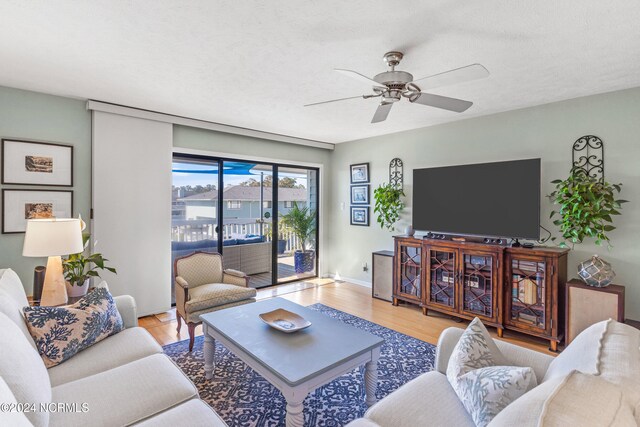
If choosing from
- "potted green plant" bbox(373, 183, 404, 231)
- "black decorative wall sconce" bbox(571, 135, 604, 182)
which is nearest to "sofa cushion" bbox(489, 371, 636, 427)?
"black decorative wall sconce" bbox(571, 135, 604, 182)

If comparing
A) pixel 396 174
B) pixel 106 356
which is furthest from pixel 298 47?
pixel 396 174

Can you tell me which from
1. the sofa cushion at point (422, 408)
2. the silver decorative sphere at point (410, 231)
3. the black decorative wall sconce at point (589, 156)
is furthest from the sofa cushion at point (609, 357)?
the silver decorative sphere at point (410, 231)

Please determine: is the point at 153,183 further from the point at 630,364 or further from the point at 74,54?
the point at 630,364

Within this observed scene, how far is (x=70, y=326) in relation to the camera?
74.0 inches

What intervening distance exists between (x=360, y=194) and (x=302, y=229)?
45.6 inches

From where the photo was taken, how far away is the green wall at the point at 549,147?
9.63ft

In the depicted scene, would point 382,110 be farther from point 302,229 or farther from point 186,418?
point 302,229

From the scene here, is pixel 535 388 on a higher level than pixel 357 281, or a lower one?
higher

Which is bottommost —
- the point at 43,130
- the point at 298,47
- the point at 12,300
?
the point at 12,300

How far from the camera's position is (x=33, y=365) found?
1.38 meters

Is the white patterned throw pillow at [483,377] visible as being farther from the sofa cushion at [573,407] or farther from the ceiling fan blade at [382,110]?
the ceiling fan blade at [382,110]

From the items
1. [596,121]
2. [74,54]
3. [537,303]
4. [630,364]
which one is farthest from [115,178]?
[596,121]

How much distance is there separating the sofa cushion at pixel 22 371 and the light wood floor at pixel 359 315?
1.80 meters

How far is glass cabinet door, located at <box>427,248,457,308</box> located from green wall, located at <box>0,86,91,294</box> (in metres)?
3.94
